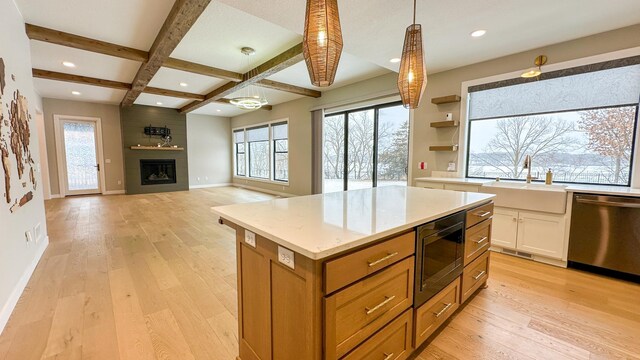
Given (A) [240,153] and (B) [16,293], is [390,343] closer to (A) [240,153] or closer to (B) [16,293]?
(B) [16,293]

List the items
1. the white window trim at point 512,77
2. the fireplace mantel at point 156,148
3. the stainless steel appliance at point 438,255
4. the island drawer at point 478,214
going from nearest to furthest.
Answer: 1. the stainless steel appliance at point 438,255
2. the island drawer at point 478,214
3. the white window trim at point 512,77
4. the fireplace mantel at point 156,148

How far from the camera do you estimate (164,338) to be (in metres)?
1.75

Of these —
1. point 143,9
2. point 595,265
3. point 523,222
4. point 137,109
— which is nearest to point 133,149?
point 137,109

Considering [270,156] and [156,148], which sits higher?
[156,148]

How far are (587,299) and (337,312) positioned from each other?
2584 mm

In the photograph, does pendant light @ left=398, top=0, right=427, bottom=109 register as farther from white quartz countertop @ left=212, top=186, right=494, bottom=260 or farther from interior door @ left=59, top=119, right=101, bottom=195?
interior door @ left=59, top=119, right=101, bottom=195

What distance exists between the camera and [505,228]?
3188 millimetres

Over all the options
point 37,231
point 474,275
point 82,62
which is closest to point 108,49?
point 82,62

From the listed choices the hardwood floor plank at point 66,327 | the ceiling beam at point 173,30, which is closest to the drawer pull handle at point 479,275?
the hardwood floor plank at point 66,327

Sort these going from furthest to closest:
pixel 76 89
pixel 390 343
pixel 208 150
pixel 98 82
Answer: pixel 208 150 → pixel 76 89 → pixel 98 82 → pixel 390 343

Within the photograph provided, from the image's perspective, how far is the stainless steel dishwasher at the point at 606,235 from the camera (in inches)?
97.4

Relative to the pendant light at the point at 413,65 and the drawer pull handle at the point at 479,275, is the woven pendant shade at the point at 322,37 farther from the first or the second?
the drawer pull handle at the point at 479,275

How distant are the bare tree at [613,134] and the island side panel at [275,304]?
152 inches

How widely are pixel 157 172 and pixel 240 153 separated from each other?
284cm
